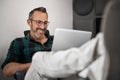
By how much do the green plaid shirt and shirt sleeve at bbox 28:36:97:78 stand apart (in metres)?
1.01

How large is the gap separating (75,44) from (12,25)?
131cm

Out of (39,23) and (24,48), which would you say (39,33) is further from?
(24,48)

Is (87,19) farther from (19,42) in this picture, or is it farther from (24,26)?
(19,42)

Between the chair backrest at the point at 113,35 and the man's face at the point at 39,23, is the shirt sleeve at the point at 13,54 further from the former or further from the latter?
the chair backrest at the point at 113,35

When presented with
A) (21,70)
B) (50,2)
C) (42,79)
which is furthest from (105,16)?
(50,2)

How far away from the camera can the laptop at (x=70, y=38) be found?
125 cm

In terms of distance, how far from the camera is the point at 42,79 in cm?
107

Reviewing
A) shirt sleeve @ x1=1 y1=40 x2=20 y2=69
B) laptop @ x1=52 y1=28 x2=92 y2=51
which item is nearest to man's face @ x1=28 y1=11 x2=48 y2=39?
shirt sleeve @ x1=1 y1=40 x2=20 y2=69

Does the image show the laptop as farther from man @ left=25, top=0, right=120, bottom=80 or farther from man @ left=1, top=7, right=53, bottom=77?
man @ left=1, top=7, right=53, bottom=77

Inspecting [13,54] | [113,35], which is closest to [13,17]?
[13,54]

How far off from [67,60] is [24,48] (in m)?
1.21

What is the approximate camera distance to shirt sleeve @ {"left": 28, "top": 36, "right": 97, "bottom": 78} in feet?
2.77

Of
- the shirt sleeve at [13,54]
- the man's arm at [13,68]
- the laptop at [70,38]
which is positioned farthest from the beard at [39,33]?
the laptop at [70,38]

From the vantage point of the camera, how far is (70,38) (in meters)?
1.27
